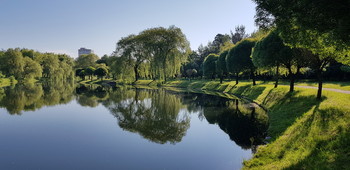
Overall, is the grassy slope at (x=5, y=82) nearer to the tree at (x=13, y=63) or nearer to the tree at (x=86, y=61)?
the tree at (x=13, y=63)

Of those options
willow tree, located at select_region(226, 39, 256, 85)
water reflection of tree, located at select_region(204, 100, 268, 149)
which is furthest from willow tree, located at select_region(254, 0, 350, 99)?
willow tree, located at select_region(226, 39, 256, 85)

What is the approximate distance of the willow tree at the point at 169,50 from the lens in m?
65.2

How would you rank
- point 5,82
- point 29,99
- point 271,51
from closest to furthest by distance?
point 271,51, point 29,99, point 5,82

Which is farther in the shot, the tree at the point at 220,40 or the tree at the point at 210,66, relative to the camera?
the tree at the point at 220,40

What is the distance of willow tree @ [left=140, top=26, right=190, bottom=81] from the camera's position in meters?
65.2

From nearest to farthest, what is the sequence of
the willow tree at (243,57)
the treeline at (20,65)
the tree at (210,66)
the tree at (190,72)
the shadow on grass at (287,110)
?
the shadow on grass at (287,110) < the willow tree at (243,57) < the tree at (210,66) < the tree at (190,72) < the treeline at (20,65)

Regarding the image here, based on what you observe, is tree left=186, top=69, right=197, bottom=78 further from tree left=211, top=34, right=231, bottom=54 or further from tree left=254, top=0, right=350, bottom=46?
tree left=254, top=0, right=350, bottom=46

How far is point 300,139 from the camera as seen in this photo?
13250mm

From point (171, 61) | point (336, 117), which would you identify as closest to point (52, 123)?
point (336, 117)

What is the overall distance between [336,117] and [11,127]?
87.9 feet

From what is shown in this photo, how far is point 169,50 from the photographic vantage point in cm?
6556

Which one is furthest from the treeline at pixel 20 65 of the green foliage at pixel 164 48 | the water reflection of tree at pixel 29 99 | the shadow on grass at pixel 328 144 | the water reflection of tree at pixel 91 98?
the shadow on grass at pixel 328 144

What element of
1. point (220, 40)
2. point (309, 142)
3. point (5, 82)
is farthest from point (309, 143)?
point (220, 40)

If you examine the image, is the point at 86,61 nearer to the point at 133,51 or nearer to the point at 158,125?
the point at 133,51
